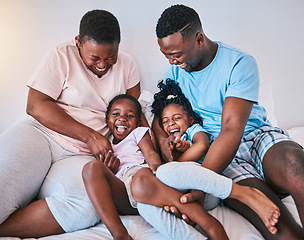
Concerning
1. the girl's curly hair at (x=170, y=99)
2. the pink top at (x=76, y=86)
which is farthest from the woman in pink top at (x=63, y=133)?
the girl's curly hair at (x=170, y=99)

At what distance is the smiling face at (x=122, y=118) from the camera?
159 cm

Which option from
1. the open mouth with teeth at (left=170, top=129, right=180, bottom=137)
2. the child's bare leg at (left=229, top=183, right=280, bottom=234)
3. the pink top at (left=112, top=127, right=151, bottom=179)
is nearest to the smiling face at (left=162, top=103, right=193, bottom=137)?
the open mouth with teeth at (left=170, top=129, right=180, bottom=137)

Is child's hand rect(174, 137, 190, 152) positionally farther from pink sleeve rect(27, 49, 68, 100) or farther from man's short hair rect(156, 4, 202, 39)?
pink sleeve rect(27, 49, 68, 100)

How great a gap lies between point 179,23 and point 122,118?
544mm

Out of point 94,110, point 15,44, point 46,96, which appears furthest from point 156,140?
point 15,44

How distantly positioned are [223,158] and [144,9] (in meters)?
1.19

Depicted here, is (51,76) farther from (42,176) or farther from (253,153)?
(253,153)

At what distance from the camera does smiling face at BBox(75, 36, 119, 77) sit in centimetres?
145

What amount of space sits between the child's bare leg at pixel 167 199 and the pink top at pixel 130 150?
258 mm

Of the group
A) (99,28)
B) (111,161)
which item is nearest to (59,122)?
(111,161)

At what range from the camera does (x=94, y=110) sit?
1.65 meters

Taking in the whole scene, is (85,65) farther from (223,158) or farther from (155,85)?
(223,158)

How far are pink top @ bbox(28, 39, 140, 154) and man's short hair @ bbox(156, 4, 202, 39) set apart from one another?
442 mm

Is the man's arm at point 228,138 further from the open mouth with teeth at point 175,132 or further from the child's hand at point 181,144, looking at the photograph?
the open mouth with teeth at point 175,132
